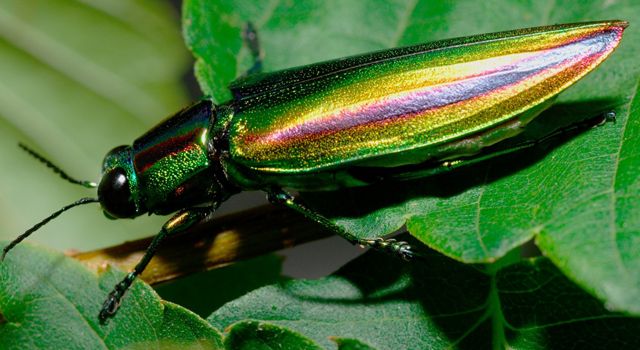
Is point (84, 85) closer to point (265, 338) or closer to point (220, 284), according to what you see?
point (220, 284)

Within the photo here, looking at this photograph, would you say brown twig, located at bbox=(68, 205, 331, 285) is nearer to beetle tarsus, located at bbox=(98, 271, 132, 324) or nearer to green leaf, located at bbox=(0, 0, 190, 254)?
beetle tarsus, located at bbox=(98, 271, 132, 324)

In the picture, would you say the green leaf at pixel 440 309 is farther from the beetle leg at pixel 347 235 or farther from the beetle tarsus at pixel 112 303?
the beetle tarsus at pixel 112 303

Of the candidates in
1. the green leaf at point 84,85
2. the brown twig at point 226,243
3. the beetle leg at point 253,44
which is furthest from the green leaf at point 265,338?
the green leaf at point 84,85

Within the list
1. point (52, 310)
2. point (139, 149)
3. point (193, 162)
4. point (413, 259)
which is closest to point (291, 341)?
point (413, 259)

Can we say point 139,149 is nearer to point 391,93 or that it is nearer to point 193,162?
point 193,162

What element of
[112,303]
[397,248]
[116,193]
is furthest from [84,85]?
[397,248]

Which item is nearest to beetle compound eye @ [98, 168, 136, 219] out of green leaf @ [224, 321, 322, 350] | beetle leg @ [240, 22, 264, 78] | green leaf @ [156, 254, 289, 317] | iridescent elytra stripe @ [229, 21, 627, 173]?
green leaf @ [156, 254, 289, 317]

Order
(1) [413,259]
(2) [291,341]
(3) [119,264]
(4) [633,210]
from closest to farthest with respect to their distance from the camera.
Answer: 1. (4) [633,210]
2. (2) [291,341]
3. (1) [413,259]
4. (3) [119,264]
